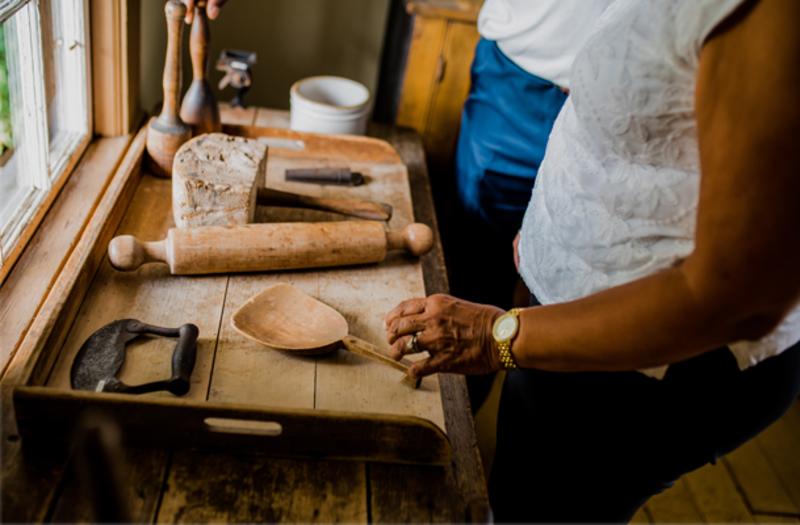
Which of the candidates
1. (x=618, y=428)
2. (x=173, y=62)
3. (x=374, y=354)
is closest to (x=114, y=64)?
(x=173, y=62)

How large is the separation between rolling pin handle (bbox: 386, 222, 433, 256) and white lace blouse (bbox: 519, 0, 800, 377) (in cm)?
29

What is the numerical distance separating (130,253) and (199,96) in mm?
461

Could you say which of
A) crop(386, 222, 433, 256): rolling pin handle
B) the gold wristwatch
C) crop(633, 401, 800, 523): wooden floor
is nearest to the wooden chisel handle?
crop(386, 222, 433, 256): rolling pin handle

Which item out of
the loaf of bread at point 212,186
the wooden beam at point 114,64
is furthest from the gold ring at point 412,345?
the wooden beam at point 114,64

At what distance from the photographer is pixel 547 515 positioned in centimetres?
105

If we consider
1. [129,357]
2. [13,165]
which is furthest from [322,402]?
[13,165]

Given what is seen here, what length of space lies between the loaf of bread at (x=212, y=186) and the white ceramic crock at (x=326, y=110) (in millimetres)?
369

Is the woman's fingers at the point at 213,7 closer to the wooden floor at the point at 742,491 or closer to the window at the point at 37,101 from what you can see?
the window at the point at 37,101

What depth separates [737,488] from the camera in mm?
1887

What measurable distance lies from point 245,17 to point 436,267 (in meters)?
1.11

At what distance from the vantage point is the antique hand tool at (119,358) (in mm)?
870

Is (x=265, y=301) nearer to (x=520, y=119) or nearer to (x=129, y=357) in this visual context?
(x=129, y=357)

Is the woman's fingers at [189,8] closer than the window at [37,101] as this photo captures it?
No

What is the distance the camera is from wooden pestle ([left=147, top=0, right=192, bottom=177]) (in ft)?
4.29
